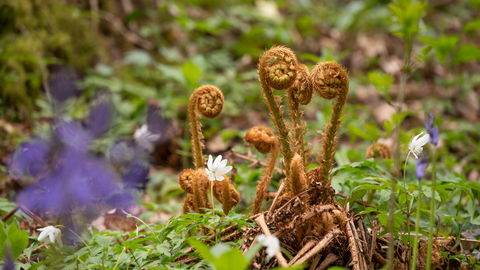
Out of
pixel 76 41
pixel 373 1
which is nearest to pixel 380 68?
pixel 373 1

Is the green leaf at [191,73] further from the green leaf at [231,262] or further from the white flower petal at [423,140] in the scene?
the green leaf at [231,262]

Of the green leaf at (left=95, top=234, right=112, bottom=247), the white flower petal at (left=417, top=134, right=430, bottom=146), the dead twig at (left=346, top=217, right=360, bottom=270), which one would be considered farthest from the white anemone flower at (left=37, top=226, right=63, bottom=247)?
the white flower petal at (left=417, top=134, right=430, bottom=146)

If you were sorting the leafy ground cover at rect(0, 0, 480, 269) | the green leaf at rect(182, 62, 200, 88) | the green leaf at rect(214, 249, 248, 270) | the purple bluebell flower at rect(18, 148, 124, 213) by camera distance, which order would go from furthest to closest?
the green leaf at rect(182, 62, 200, 88) < the purple bluebell flower at rect(18, 148, 124, 213) < the leafy ground cover at rect(0, 0, 480, 269) < the green leaf at rect(214, 249, 248, 270)

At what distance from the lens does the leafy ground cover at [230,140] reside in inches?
46.1

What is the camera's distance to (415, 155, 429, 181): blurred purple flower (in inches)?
36.8

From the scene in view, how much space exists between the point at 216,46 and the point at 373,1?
335 centimetres

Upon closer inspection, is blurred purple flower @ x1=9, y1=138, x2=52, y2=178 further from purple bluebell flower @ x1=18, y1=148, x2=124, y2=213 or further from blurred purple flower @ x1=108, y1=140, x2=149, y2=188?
blurred purple flower @ x1=108, y1=140, x2=149, y2=188

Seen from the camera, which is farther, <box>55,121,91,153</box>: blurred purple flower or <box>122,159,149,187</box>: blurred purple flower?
<box>122,159,149,187</box>: blurred purple flower

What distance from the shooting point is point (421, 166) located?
958 millimetres

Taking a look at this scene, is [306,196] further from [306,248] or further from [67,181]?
[67,181]

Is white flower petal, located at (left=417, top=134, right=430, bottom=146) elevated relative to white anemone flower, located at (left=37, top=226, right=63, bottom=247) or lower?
elevated

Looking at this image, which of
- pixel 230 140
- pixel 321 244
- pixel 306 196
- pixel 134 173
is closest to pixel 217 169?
pixel 306 196

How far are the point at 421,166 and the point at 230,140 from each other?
2785 millimetres

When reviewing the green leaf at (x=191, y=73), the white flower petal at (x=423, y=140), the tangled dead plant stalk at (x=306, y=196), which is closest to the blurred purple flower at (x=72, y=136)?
the tangled dead plant stalk at (x=306, y=196)
